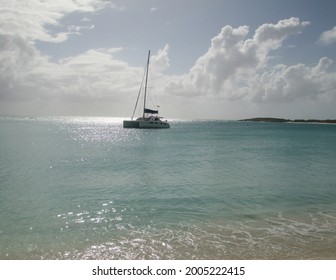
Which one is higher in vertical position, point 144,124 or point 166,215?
point 144,124

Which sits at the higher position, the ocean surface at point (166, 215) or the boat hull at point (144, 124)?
the boat hull at point (144, 124)

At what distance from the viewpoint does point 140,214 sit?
1491cm

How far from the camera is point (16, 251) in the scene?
1055 centimetres

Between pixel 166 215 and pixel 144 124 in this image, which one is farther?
pixel 144 124

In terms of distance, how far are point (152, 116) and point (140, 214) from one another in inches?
3935

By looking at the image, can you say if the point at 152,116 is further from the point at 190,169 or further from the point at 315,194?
the point at 315,194

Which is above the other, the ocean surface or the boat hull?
the boat hull

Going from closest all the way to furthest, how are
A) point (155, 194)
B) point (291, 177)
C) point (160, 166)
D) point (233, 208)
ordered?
1. point (233, 208)
2. point (155, 194)
3. point (291, 177)
4. point (160, 166)

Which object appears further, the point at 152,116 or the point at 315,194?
the point at 152,116

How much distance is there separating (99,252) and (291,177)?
69.4 ft

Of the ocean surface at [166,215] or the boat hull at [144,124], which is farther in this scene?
the boat hull at [144,124]

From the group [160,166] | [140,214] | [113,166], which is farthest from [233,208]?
[113,166]

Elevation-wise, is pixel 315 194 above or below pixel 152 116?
below
